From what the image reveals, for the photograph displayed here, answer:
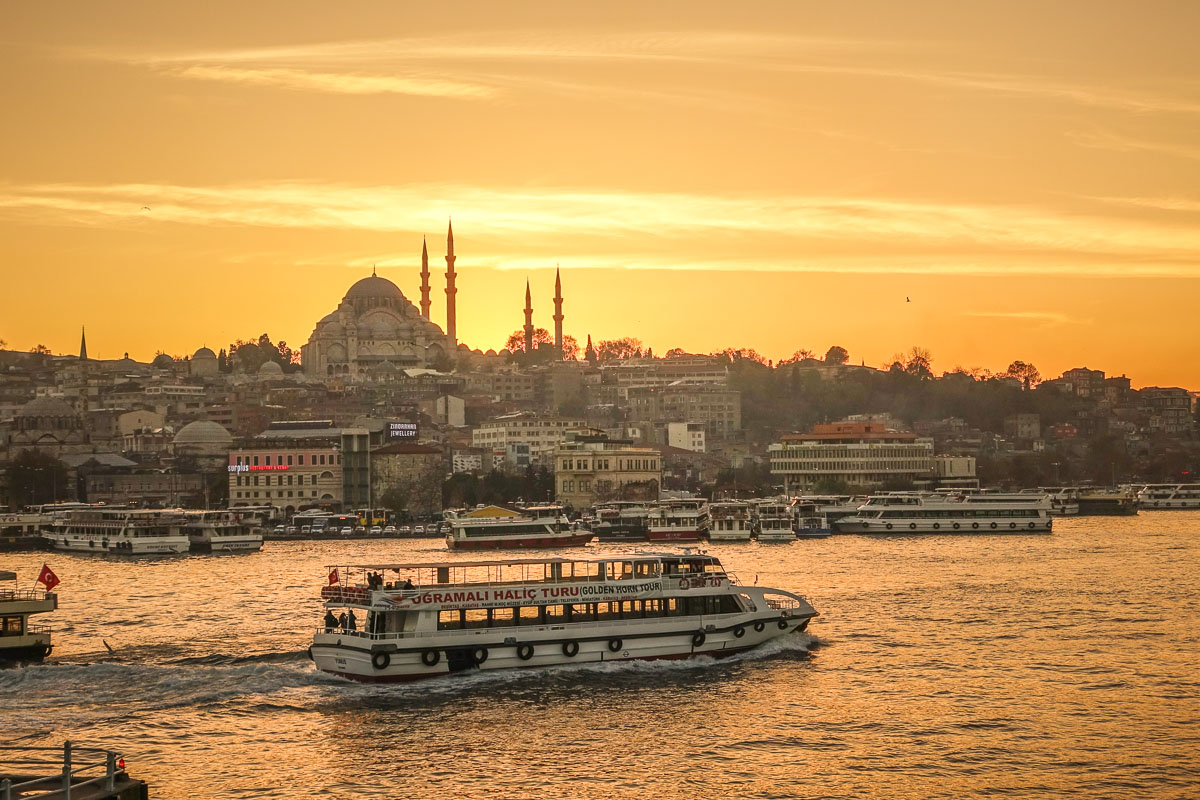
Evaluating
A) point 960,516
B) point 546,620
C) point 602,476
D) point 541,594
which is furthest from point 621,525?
point 541,594

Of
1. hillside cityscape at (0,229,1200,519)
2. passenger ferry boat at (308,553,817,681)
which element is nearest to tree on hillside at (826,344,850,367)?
hillside cityscape at (0,229,1200,519)

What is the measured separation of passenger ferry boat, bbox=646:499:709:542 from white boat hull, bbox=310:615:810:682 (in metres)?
40.6

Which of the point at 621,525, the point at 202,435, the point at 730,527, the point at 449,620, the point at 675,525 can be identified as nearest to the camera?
the point at 449,620

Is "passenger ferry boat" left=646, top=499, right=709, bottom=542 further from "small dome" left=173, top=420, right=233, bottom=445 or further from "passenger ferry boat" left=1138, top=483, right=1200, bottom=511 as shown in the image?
"small dome" left=173, top=420, right=233, bottom=445

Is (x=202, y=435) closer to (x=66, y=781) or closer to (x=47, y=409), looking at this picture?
(x=47, y=409)

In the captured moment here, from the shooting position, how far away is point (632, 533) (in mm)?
77625

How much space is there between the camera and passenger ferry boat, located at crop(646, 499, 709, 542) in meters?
73.1

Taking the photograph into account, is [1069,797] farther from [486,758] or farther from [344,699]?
[344,699]

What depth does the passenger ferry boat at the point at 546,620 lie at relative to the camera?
29891 millimetres

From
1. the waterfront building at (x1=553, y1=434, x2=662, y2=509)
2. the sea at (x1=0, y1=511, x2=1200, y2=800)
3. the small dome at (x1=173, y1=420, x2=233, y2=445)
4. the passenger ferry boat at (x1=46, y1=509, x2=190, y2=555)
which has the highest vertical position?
the small dome at (x1=173, y1=420, x2=233, y2=445)

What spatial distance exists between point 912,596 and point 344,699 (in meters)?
19.4

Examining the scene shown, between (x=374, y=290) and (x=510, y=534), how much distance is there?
10885 centimetres

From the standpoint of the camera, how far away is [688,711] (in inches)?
1077

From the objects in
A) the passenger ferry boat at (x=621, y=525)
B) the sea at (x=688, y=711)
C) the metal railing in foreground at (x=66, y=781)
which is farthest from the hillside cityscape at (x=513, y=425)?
the metal railing in foreground at (x=66, y=781)
